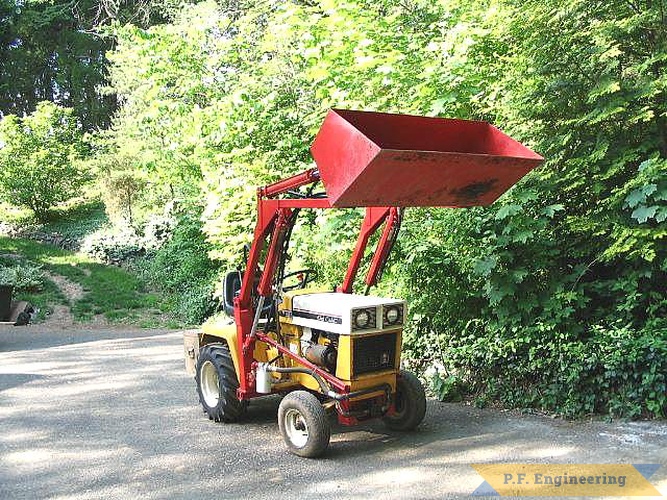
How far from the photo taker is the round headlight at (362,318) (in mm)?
5012

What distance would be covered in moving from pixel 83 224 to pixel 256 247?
69.5 ft

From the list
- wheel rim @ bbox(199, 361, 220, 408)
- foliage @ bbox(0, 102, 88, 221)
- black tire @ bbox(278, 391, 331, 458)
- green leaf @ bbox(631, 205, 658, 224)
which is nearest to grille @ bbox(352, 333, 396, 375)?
black tire @ bbox(278, 391, 331, 458)

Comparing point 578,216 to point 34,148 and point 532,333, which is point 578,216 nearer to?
point 532,333

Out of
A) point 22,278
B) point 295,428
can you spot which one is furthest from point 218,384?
point 22,278

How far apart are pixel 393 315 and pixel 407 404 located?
31.8 inches

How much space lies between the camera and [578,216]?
6.45 m

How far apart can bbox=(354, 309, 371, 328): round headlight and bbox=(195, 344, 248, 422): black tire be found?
1.52 metres

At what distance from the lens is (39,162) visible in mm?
24797

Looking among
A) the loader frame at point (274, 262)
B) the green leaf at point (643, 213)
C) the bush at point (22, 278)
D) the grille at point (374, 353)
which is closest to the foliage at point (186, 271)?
the bush at point (22, 278)

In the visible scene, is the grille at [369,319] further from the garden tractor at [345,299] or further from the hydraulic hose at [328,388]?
the hydraulic hose at [328,388]

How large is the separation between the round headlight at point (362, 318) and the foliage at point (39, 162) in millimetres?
22885

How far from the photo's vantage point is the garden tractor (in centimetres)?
439

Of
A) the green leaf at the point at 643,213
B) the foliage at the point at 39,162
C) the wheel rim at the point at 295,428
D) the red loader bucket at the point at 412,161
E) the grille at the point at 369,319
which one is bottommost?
the wheel rim at the point at 295,428

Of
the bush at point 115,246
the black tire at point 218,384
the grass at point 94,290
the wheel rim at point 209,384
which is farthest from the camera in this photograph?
the bush at point 115,246
